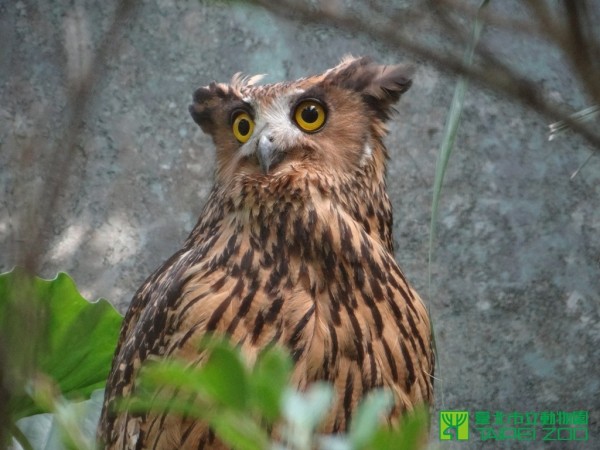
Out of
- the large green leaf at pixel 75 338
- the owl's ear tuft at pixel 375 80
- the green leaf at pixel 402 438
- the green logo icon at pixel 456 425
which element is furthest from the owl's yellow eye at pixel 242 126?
the green logo icon at pixel 456 425

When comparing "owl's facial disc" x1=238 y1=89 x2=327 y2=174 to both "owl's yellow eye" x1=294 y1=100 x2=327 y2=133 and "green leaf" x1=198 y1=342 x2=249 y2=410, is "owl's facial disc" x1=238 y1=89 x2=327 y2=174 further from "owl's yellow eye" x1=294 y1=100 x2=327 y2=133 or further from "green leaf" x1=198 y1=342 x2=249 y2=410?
"green leaf" x1=198 y1=342 x2=249 y2=410

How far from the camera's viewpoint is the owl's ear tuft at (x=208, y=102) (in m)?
2.17

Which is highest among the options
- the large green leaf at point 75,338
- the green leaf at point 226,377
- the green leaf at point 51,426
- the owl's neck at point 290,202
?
the owl's neck at point 290,202

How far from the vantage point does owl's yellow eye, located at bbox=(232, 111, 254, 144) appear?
2.07 metres

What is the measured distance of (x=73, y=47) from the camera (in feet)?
3.04

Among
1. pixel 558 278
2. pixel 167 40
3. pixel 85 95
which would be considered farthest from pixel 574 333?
pixel 85 95

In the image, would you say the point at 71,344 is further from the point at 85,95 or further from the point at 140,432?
the point at 85,95

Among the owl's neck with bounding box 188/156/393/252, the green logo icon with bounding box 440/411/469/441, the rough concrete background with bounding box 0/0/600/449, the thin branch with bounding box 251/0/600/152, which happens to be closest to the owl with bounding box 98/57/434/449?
the owl's neck with bounding box 188/156/393/252

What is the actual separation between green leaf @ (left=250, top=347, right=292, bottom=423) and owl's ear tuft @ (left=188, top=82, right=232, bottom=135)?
162cm

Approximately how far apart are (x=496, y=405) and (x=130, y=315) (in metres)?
1.91

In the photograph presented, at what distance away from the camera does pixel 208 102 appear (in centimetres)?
221

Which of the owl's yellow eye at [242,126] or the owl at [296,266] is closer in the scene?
the owl at [296,266]

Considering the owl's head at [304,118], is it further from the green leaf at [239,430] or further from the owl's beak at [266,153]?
the green leaf at [239,430]

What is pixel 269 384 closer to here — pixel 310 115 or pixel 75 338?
pixel 310 115
